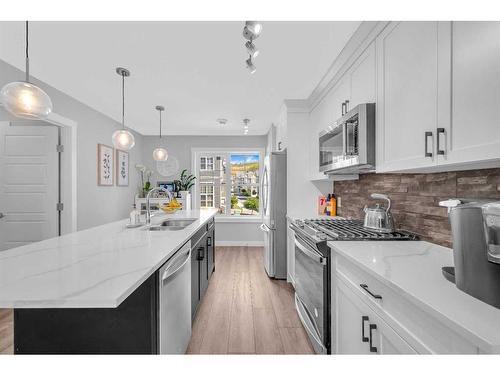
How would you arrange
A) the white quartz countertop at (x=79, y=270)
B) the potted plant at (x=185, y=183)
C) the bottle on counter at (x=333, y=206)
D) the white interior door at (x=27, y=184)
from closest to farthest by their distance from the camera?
the white quartz countertop at (x=79, y=270)
the white interior door at (x=27, y=184)
the bottle on counter at (x=333, y=206)
the potted plant at (x=185, y=183)

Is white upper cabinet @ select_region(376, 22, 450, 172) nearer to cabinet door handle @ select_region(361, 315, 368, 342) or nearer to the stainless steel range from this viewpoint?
the stainless steel range

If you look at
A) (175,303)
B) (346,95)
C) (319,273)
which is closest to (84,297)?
(175,303)

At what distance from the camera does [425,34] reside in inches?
47.1

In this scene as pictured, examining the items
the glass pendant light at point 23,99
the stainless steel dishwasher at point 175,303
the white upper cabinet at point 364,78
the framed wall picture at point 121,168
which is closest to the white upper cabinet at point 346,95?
the white upper cabinet at point 364,78

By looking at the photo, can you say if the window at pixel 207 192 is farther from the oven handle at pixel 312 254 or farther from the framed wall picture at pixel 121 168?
the oven handle at pixel 312 254

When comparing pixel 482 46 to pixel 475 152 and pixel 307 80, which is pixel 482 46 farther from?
pixel 307 80

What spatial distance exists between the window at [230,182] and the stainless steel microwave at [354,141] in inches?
129

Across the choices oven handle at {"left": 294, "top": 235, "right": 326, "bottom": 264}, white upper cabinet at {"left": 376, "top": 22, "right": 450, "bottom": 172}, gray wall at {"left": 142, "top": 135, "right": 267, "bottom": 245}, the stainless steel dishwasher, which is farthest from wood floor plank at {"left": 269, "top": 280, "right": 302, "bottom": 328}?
gray wall at {"left": 142, "top": 135, "right": 267, "bottom": 245}

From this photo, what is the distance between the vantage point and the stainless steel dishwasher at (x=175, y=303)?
4.15 ft

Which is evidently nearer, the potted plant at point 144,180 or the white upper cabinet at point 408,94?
the white upper cabinet at point 408,94

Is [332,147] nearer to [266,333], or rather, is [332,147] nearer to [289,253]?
[289,253]

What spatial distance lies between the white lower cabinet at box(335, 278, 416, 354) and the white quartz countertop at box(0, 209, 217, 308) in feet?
3.25

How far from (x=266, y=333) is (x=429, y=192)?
5.33ft

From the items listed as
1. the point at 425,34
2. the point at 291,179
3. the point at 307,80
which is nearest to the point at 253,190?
the point at 291,179
